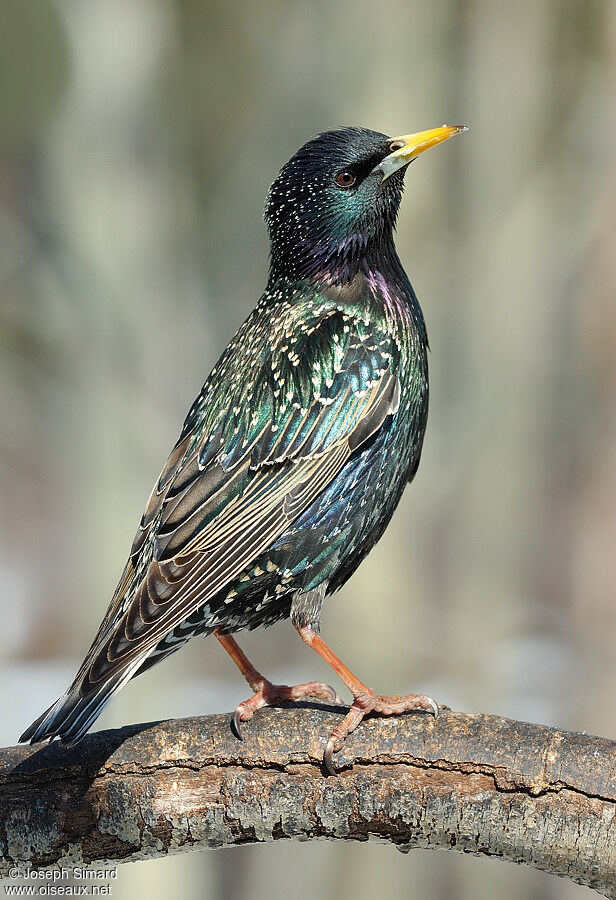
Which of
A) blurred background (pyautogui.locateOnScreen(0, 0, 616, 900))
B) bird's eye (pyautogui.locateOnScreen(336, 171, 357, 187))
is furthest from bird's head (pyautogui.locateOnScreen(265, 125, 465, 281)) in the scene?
blurred background (pyautogui.locateOnScreen(0, 0, 616, 900))

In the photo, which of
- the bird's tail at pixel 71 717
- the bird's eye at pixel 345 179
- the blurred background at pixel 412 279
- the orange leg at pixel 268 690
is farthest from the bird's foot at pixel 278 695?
the blurred background at pixel 412 279

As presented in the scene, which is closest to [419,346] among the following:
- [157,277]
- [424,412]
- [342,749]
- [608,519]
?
[424,412]

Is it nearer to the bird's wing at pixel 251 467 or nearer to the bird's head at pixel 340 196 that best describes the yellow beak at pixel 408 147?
the bird's head at pixel 340 196

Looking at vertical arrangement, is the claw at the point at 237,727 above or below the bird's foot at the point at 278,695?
below

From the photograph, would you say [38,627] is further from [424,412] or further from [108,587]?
[424,412]

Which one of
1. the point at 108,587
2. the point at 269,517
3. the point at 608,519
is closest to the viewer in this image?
the point at 269,517

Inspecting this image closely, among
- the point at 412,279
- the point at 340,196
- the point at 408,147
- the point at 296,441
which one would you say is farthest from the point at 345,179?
the point at 412,279

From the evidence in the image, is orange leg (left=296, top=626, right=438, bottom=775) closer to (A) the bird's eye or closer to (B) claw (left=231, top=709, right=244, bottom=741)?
(B) claw (left=231, top=709, right=244, bottom=741)
